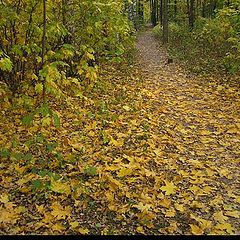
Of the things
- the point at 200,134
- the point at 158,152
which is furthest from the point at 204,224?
the point at 200,134

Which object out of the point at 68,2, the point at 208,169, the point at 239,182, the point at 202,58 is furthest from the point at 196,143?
the point at 202,58

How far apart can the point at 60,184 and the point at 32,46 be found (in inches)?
134

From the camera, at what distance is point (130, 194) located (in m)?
4.43

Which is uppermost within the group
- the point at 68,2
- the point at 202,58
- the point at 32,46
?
the point at 68,2

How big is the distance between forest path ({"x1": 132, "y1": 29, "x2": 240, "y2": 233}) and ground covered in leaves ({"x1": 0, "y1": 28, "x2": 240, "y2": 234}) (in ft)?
0.07

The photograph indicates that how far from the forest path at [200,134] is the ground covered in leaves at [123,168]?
20mm

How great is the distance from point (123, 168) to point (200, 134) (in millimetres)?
2282

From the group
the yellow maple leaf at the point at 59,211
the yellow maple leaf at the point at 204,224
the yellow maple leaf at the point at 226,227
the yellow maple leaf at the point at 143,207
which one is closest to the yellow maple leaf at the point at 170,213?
the yellow maple leaf at the point at 143,207

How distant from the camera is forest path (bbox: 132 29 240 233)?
4.64 meters

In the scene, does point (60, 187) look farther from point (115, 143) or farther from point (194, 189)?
point (194, 189)

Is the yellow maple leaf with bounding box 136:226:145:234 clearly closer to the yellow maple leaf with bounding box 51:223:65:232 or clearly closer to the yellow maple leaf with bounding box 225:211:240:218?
the yellow maple leaf with bounding box 51:223:65:232

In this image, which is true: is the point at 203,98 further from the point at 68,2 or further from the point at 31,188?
the point at 31,188

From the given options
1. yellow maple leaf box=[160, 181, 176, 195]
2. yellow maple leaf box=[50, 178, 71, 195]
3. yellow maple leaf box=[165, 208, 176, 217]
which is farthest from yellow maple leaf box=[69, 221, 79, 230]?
yellow maple leaf box=[160, 181, 176, 195]

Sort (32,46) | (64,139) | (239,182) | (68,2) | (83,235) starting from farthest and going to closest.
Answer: (68,2), (32,46), (64,139), (239,182), (83,235)
